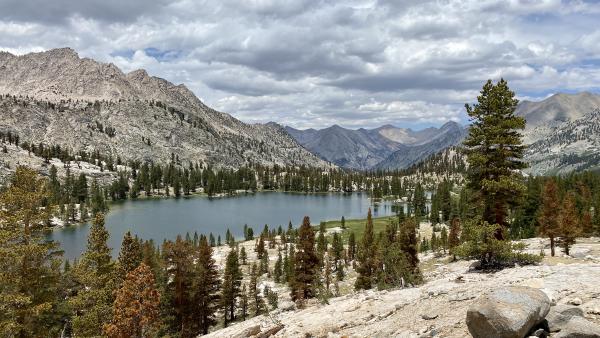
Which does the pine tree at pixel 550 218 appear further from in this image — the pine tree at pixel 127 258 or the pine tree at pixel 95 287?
the pine tree at pixel 95 287

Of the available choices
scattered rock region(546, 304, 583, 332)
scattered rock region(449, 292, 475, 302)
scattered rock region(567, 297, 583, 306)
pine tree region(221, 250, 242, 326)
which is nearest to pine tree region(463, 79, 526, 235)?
scattered rock region(449, 292, 475, 302)

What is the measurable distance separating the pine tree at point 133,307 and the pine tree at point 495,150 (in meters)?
30.2

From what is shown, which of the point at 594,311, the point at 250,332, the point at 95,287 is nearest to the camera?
the point at 594,311

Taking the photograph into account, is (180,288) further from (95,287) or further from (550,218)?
(550,218)

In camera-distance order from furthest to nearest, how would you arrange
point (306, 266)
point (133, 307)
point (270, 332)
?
point (306, 266)
point (133, 307)
point (270, 332)

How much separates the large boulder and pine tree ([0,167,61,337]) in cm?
2807

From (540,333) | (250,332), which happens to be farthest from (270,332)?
(540,333)

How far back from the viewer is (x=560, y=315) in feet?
53.4

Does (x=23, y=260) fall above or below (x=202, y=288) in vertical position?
above

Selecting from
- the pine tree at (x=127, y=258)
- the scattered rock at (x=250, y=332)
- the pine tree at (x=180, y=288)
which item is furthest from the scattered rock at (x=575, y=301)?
the pine tree at (x=180, y=288)

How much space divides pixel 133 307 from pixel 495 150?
3385 centimetres

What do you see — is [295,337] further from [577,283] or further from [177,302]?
[177,302]

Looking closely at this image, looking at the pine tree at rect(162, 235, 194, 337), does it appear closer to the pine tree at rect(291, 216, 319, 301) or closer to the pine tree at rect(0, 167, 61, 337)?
the pine tree at rect(291, 216, 319, 301)

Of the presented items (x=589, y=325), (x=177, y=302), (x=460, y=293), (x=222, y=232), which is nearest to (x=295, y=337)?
(x=460, y=293)
